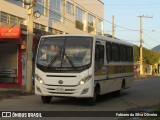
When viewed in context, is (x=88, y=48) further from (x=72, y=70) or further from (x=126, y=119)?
(x=126, y=119)

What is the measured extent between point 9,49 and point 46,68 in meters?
12.8

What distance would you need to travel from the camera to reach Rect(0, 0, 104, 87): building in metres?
27.5

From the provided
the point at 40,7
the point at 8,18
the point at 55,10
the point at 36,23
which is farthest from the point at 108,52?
the point at 55,10

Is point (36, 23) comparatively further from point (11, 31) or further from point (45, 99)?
point (45, 99)

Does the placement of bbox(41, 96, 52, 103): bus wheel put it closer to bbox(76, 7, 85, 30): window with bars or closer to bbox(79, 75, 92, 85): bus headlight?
bbox(79, 75, 92, 85): bus headlight

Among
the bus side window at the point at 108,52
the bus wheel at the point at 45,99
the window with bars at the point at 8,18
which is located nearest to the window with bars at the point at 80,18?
the window with bars at the point at 8,18

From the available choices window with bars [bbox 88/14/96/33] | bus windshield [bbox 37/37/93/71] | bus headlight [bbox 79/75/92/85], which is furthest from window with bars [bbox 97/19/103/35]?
bus headlight [bbox 79/75/92/85]

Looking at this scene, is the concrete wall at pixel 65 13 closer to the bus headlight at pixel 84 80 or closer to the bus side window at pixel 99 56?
the bus side window at pixel 99 56

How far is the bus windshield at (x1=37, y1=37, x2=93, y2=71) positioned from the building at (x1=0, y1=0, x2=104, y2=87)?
7.90m

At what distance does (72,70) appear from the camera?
1584 centimetres

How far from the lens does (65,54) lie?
16234 millimetres

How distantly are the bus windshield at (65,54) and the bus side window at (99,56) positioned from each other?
1.74 feet

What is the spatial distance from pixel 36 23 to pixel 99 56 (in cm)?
2261

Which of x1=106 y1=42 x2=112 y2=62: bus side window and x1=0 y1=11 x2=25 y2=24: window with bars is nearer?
x1=106 y1=42 x2=112 y2=62: bus side window
